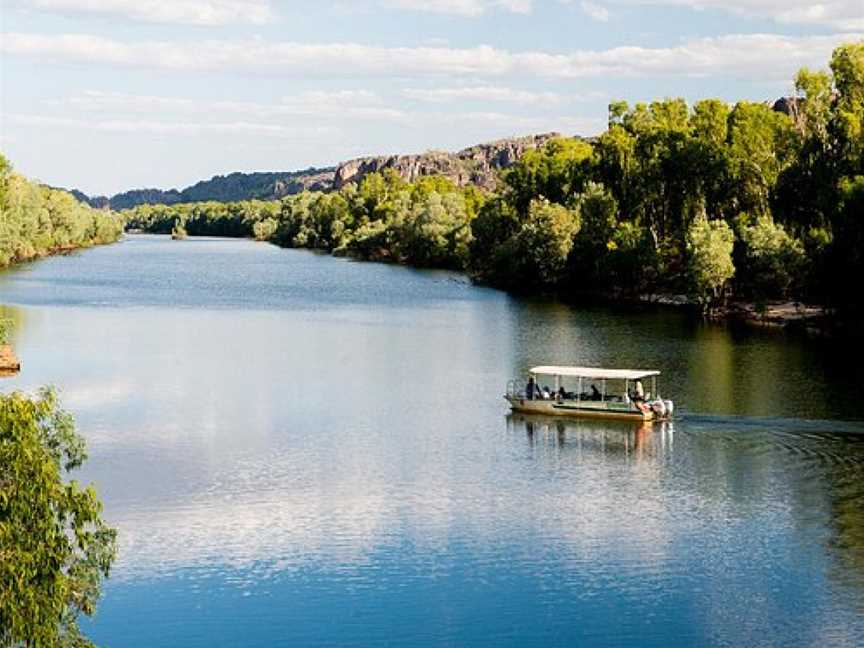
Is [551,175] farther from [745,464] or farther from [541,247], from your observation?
[745,464]

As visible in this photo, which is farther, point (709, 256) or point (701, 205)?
point (701, 205)

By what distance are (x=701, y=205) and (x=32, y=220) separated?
8293 cm

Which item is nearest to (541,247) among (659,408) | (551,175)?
(551,175)

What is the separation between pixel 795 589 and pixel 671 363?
115 feet

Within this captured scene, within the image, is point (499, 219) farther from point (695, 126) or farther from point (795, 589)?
point (795, 589)

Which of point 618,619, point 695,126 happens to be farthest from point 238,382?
point 695,126

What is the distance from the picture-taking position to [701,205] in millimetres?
100688

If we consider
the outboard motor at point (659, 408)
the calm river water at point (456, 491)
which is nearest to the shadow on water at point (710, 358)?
the calm river water at point (456, 491)

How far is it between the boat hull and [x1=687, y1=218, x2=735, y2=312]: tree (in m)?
38.1

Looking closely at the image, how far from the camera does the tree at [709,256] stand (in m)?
87.3

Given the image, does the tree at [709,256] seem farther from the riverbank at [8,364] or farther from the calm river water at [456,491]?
the riverbank at [8,364]

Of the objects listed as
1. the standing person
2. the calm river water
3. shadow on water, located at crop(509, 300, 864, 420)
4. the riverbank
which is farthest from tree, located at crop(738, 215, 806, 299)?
the riverbank

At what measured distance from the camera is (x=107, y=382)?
5938 centimetres

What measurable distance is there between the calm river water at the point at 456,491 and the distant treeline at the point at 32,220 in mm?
50772
